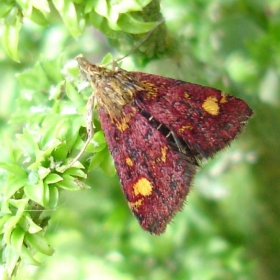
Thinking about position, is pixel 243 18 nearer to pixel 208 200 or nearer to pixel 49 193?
pixel 208 200

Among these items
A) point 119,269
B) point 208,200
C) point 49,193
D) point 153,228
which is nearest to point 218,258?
point 208,200

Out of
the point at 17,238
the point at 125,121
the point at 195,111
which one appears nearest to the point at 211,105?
the point at 195,111

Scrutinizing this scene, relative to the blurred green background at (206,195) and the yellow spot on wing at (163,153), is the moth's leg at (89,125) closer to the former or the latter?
the yellow spot on wing at (163,153)

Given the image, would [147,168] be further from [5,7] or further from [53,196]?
[5,7]

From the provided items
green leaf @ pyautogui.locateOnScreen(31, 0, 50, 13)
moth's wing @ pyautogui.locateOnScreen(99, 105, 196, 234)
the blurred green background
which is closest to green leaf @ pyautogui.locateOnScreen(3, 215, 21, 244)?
moth's wing @ pyautogui.locateOnScreen(99, 105, 196, 234)

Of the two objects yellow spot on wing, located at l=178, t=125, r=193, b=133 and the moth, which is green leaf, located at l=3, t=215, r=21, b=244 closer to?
the moth

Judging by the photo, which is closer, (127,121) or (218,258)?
A: (127,121)

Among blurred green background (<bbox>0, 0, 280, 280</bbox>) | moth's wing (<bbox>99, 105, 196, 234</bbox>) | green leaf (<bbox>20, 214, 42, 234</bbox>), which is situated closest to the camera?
green leaf (<bbox>20, 214, 42, 234</bbox>)
